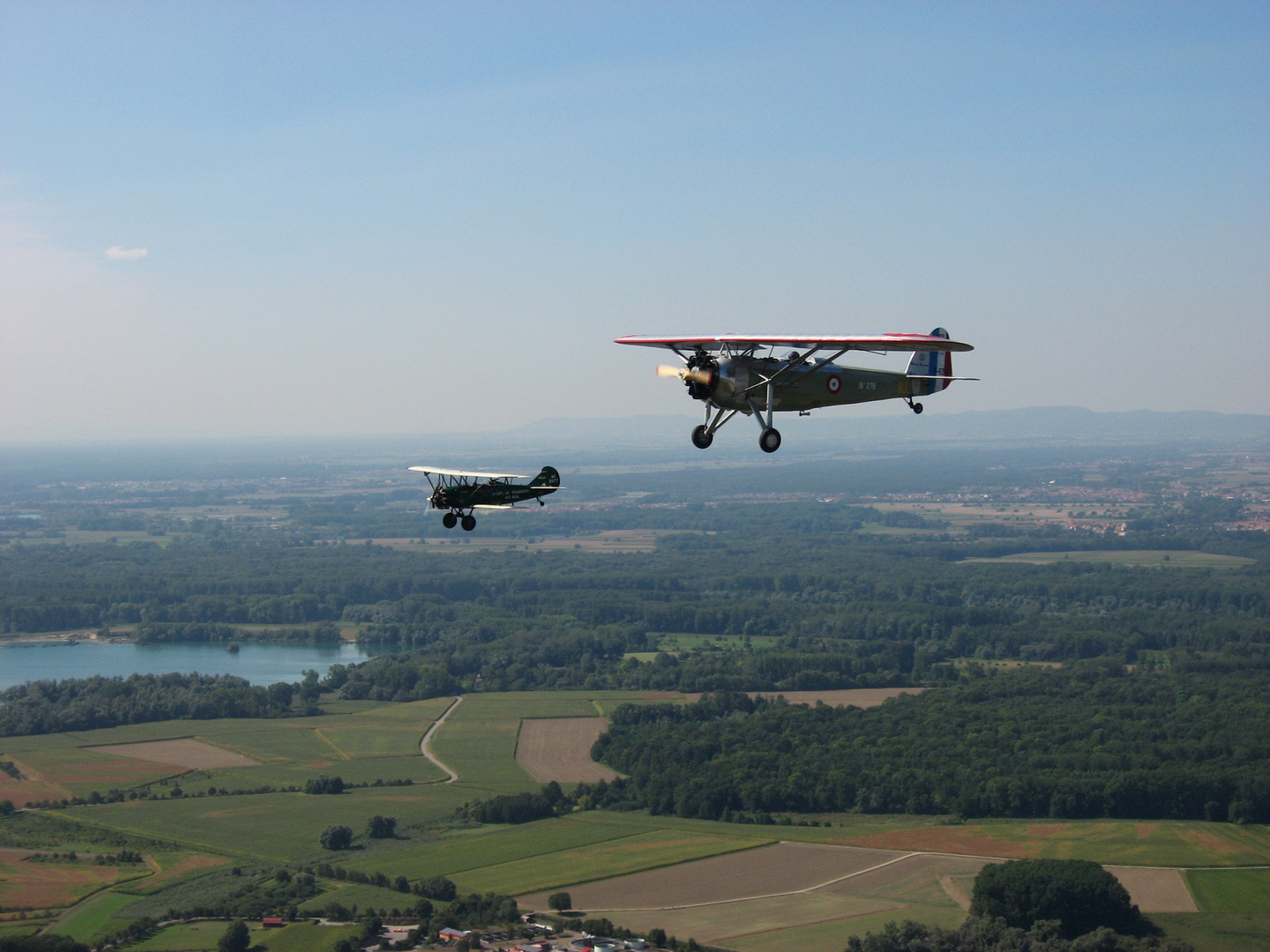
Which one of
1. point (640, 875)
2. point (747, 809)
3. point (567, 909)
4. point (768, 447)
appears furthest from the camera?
point (747, 809)

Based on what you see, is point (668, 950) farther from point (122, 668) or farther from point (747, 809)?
point (122, 668)

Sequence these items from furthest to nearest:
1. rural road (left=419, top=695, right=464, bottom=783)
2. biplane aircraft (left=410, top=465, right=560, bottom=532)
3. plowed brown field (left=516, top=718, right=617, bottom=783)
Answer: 1. plowed brown field (left=516, top=718, right=617, bottom=783)
2. rural road (left=419, top=695, right=464, bottom=783)
3. biplane aircraft (left=410, top=465, right=560, bottom=532)

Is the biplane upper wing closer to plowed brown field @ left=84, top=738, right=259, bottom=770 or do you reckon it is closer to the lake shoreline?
plowed brown field @ left=84, top=738, right=259, bottom=770

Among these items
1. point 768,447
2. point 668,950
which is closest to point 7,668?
point 668,950

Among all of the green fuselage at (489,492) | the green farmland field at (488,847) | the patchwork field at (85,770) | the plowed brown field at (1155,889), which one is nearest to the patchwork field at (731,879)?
the green farmland field at (488,847)

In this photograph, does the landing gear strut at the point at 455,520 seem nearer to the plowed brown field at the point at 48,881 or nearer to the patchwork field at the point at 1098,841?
the plowed brown field at the point at 48,881

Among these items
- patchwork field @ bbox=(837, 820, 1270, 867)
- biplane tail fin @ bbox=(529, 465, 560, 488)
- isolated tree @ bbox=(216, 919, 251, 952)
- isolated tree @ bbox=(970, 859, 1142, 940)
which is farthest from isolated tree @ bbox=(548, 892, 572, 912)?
biplane tail fin @ bbox=(529, 465, 560, 488)
